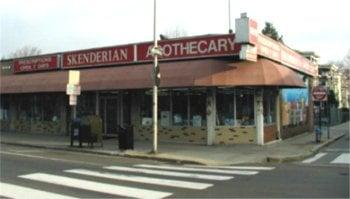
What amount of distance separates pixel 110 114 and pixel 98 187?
18190 mm

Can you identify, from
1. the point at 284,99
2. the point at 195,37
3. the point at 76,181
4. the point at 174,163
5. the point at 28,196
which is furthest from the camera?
the point at 284,99

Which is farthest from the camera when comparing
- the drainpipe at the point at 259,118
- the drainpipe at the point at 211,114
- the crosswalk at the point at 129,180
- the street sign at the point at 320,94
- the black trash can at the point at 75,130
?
the street sign at the point at 320,94

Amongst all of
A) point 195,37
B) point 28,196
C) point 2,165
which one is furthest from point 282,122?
point 28,196

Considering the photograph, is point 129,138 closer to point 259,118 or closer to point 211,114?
point 211,114

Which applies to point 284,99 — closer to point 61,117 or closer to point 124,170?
point 61,117

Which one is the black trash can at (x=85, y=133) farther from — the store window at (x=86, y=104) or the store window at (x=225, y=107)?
the store window at (x=86, y=104)

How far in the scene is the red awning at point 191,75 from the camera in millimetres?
25078

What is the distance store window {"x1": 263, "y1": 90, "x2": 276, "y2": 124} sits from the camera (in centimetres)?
2870

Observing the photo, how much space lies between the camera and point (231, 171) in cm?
1669

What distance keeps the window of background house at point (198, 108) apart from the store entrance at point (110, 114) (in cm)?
472

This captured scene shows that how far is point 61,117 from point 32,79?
273cm

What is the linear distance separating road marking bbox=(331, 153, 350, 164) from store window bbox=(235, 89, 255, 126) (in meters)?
5.00

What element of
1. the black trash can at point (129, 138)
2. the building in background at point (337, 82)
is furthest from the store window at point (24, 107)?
the building in background at point (337, 82)

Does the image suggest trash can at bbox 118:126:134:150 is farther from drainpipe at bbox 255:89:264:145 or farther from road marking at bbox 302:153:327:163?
road marking at bbox 302:153:327:163
